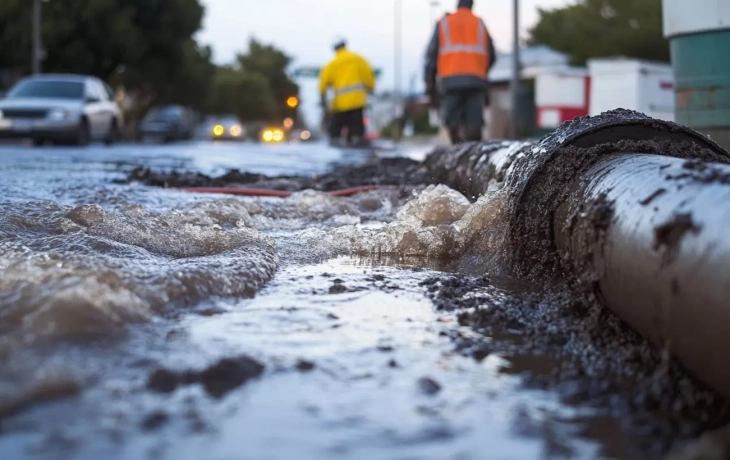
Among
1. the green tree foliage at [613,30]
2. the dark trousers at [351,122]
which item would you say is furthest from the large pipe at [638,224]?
the green tree foliage at [613,30]

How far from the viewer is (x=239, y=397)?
1.79m

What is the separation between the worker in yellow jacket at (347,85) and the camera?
16.5 m

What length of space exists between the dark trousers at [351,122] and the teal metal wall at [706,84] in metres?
10.9

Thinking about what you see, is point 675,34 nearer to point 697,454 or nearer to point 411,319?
point 411,319

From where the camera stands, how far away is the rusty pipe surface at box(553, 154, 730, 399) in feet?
5.55

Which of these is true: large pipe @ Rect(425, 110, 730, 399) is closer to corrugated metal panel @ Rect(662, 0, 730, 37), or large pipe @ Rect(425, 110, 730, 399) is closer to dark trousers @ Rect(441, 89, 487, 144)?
corrugated metal panel @ Rect(662, 0, 730, 37)

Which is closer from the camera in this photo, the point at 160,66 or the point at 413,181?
the point at 413,181

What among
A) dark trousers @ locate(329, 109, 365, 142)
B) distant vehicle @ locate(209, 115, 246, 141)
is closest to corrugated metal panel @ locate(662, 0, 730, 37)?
dark trousers @ locate(329, 109, 365, 142)

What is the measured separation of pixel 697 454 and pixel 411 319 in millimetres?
1105

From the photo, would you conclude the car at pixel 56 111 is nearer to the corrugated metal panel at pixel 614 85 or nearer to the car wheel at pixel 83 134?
the car wheel at pixel 83 134

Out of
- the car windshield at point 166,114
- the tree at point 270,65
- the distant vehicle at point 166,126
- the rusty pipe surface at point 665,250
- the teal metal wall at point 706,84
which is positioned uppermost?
the tree at point 270,65

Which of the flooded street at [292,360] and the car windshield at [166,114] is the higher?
the car windshield at [166,114]

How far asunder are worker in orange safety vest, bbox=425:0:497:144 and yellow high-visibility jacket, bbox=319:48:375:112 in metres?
5.77

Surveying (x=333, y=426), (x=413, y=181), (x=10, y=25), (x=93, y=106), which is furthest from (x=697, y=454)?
(x=10, y=25)
